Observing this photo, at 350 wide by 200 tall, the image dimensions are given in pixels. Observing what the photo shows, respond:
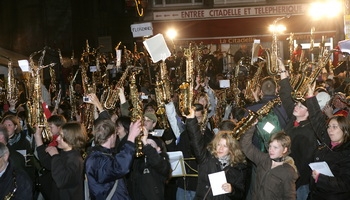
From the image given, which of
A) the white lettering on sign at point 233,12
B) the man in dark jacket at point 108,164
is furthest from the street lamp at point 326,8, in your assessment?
the man in dark jacket at point 108,164

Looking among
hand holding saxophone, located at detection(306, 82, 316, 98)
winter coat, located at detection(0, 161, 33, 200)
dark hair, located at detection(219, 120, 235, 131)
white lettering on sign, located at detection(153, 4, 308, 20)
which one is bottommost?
winter coat, located at detection(0, 161, 33, 200)

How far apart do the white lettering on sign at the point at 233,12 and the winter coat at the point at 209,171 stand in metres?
21.0

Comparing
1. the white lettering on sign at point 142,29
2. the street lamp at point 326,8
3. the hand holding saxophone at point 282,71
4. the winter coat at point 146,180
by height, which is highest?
the street lamp at point 326,8

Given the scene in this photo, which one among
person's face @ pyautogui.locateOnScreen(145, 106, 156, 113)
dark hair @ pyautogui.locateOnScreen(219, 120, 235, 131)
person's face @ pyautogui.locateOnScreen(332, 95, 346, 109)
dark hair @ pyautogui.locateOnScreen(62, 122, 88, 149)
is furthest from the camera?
person's face @ pyautogui.locateOnScreen(145, 106, 156, 113)

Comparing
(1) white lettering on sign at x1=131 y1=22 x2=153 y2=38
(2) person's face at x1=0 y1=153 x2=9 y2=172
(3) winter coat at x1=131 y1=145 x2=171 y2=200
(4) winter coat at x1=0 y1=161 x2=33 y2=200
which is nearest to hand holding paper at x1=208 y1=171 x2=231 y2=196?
(3) winter coat at x1=131 y1=145 x2=171 y2=200

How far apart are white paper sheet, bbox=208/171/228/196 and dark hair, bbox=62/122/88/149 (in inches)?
64.0

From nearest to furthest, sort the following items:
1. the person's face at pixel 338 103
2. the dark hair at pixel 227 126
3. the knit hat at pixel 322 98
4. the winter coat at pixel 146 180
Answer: the winter coat at pixel 146 180 → the dark hair at pixel 227 126 → the knit hat at pixel 322 98 → the person's face at pixel 338 103

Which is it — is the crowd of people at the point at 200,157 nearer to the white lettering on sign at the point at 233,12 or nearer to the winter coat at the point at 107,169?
the winter coat at the point at 107,169

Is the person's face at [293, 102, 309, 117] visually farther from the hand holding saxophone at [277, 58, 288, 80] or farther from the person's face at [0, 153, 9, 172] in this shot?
the person's face at [0, 153, 9, 172]

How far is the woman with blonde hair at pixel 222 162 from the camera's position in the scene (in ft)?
20.9

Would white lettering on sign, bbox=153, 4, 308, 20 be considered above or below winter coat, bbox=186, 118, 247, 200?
above

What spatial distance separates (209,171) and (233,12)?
70.0ft

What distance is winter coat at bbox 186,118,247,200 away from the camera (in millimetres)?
6344

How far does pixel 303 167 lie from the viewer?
7.28 metres
